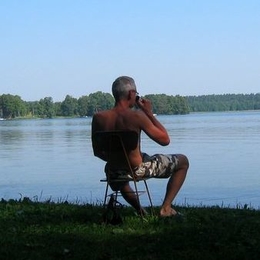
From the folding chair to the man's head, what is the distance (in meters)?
0.39

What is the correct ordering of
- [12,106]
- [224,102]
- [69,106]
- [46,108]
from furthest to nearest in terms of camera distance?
[224,102]
[46,108]
[12,106]
[69,106]

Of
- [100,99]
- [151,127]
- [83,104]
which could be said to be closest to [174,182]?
[151,127]

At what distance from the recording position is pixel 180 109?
307ft

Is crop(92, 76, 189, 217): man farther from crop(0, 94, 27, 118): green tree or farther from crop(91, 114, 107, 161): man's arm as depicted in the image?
crop(0, 94, 27, 118): green tree

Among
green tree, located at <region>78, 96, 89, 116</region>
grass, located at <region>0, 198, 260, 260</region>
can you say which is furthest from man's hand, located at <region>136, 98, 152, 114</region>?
green tree, located at <region>78, 96, 89, 116</region>

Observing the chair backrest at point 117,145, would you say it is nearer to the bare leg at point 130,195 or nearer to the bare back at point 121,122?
the bare back at point 121,122

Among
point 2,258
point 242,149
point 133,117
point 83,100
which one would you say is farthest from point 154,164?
point 83,100

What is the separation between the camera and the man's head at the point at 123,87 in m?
6.00

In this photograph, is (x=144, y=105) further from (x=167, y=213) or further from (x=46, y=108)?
(x=46, y=108)

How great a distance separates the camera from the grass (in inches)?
185

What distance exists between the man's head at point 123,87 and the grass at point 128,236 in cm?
107

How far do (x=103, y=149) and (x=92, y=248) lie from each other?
134 cm

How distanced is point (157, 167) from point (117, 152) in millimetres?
373

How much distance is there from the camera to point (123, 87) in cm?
600
